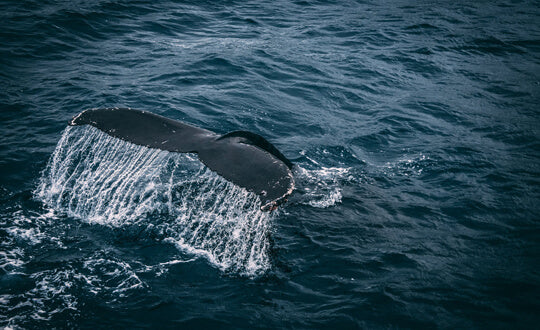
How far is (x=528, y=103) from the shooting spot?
1070 centimetres

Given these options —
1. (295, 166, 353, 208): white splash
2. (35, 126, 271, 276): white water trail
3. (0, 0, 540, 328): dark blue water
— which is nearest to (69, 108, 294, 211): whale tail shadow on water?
(35, 126, 271, 276): white water trail

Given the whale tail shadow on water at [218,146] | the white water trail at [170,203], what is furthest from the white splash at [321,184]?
the whale tail shadow on water at [218,146]

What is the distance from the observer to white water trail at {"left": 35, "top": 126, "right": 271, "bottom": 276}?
530 centimetres

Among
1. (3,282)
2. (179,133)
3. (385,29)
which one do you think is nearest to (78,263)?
(3,282)

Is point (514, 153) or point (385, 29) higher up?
point (385, 29)

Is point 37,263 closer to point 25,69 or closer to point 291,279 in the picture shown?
point 291,279

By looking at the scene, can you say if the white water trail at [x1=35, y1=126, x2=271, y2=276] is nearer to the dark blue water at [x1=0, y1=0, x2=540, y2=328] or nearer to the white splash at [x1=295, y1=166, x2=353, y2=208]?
the dark blue water at [x1=0, y1=0, x2=540, y2=328]

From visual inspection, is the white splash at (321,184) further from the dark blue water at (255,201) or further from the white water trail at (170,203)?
the white water trail at (170,203)

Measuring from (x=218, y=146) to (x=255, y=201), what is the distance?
1.07m

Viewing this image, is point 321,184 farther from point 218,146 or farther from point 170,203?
point 218,146

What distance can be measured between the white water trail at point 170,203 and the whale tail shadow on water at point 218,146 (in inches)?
15.2

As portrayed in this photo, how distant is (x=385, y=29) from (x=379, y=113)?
905cm

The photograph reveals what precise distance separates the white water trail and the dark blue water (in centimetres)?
3

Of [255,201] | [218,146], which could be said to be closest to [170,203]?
[255,201]
